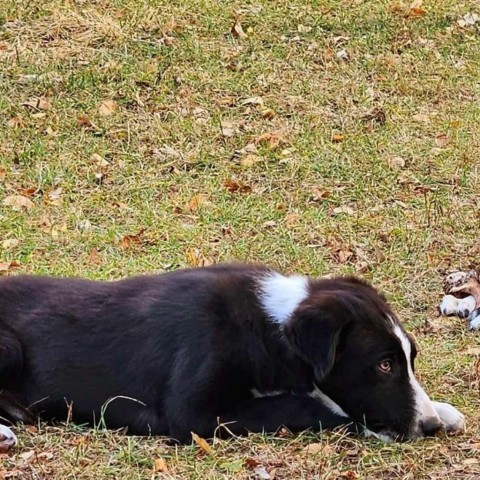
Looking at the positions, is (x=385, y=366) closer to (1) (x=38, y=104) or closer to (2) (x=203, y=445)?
(2) (x=203, y=445)

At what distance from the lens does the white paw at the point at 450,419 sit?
5.50 meters

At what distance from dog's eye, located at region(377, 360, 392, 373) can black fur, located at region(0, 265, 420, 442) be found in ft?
0.11

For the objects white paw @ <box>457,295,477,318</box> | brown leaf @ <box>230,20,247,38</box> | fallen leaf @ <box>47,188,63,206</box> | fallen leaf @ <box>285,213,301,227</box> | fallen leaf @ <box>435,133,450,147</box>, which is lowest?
fallen leaf @ <box>47,188,63,206</box>

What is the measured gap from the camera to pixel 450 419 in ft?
18.0

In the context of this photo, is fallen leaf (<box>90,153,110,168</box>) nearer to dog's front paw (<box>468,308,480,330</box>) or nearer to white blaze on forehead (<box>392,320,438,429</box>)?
dog's front paw (<box>468,308,480,330</box>)

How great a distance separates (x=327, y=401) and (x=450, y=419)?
0.64 meters

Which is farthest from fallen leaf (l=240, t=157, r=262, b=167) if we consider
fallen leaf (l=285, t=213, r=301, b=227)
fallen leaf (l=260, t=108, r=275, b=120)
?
fallen leaf (l=285, t=213, r=301, b=227)

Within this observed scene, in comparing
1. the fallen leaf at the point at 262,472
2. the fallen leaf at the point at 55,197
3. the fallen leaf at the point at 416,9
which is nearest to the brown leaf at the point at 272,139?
the fallen leaf at the point at 55,197

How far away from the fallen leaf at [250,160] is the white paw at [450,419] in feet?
16.1

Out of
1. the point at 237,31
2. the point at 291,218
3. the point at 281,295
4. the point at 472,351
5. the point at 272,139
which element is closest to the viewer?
the point at 281,295

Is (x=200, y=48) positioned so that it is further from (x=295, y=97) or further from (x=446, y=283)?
(x=446, y=283)

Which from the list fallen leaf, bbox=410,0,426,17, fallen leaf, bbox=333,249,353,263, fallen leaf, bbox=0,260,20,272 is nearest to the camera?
fallen leaf, bbox=0,260,20,272

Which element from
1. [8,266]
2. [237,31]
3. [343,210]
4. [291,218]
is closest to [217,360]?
[8,266]

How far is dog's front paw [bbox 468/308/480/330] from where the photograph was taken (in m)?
7.00
